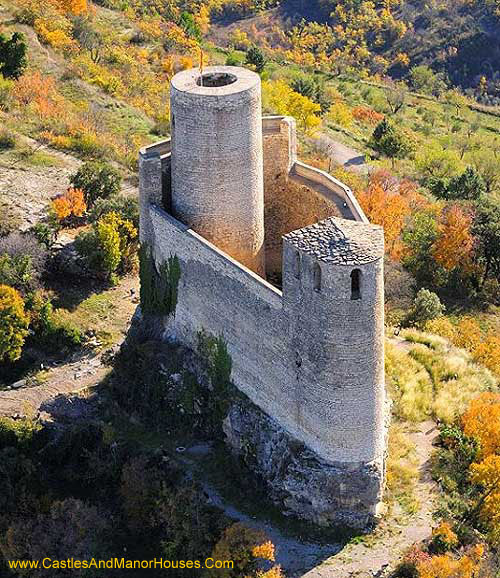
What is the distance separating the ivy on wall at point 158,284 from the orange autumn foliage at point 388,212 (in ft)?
42.3

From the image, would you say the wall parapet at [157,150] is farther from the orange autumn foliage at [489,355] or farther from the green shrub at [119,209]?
the orange autumn foliage at [489,355]

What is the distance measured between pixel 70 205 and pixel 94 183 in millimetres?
1751

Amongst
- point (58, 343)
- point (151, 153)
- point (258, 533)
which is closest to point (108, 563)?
point (258, 533)

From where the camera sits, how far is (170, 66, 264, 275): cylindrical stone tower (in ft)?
79.9

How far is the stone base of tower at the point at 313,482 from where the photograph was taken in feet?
75.9

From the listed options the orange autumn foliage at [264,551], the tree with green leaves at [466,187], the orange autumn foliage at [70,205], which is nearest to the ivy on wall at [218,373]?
the orange autumn foliage at [264,551]

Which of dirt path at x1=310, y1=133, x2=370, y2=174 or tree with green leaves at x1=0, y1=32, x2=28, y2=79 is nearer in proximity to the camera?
tree with green leaves at x1=0, y1=32, x2=28, y2=79

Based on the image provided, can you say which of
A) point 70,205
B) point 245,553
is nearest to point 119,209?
point 70,205

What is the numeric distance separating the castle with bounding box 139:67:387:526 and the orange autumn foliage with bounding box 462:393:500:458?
153 inches

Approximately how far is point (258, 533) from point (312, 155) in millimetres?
29290

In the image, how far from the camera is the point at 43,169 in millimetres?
39000

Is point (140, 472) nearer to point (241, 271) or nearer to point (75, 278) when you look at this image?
point (241, 271)

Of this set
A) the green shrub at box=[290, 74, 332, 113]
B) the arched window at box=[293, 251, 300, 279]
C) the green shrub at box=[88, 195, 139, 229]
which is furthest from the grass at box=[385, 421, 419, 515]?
the green shrub at box=[290, 74, 332, 113]

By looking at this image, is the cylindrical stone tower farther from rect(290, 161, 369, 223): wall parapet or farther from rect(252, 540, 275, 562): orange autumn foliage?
rect(252, 540, 275, 562): orange autumn foliage
